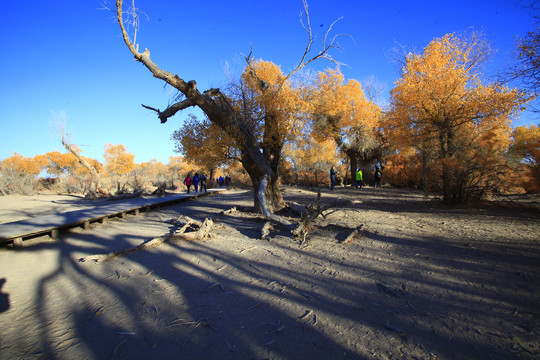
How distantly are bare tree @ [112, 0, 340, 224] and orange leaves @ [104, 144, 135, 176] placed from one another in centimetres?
4972

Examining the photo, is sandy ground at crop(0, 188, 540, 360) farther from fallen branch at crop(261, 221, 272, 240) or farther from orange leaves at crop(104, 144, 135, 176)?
orange leaves at crop(104, 144, 135, 176)

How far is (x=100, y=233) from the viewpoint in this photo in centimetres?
704

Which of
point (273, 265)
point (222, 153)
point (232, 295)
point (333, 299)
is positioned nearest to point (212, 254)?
point (273, 265)

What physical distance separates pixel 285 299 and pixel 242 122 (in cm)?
669

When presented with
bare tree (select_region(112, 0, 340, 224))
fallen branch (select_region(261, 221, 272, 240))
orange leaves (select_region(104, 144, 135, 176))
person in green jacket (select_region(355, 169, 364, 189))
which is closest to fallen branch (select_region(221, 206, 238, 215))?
bare tree (select_region(112, 0, 340, 224))

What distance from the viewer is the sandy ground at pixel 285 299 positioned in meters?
2.21

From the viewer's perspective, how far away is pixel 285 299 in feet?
10.0

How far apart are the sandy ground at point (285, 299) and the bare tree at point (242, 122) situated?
2.65m

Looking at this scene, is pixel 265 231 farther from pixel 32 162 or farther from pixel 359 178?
pixel 32 162

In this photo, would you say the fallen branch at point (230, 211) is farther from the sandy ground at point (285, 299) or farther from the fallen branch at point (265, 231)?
the sandy ground at point (285, 299)

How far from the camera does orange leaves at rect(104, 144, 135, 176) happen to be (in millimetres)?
50500

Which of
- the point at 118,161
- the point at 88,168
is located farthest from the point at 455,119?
the point at 118,161

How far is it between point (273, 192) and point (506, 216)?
7.17m

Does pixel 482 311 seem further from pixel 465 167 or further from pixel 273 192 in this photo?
pixel 465 167
